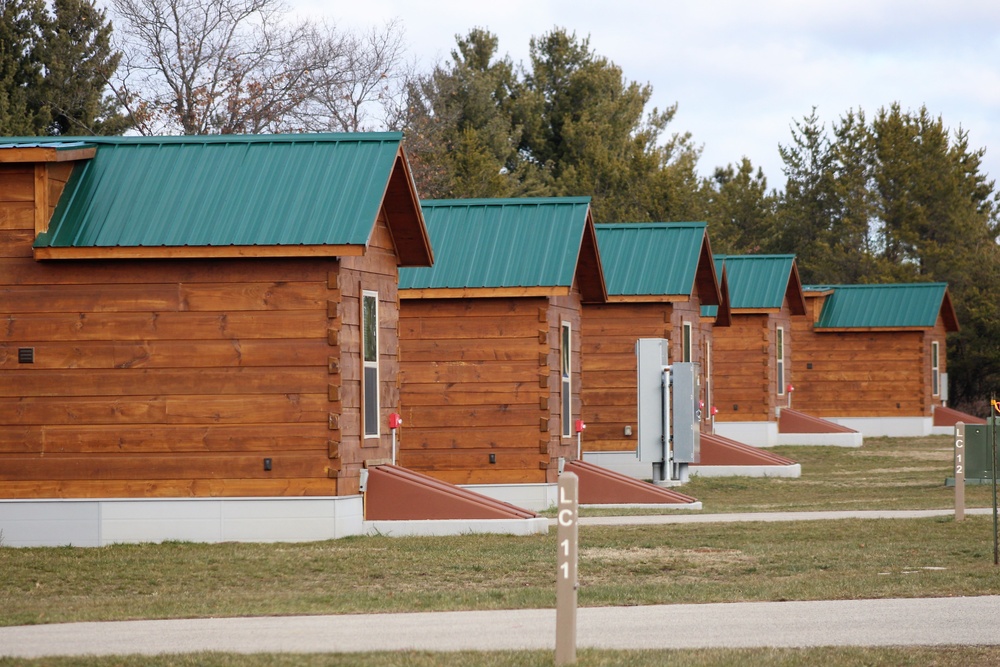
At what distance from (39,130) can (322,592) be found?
32.3m

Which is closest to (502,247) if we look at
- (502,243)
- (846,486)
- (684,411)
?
(502,243)

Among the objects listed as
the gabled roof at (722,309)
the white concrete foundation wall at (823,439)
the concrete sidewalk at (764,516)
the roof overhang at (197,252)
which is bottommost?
the concrete sidewalk at (764,516)

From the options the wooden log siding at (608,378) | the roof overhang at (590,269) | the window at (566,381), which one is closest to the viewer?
the roof overhang at (590,269)

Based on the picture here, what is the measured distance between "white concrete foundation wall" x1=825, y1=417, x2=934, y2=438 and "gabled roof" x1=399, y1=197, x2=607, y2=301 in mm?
24608

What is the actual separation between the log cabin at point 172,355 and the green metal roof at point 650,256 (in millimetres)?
12636

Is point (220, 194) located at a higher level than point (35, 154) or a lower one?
lower

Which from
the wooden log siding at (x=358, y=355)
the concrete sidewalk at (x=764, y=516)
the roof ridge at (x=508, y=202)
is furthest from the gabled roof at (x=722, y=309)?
the wooden log siding at (x=358, y=355)

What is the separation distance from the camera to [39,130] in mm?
42625

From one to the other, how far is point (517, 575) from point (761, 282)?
92.2ft

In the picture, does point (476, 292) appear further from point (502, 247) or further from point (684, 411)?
point (684, 411)

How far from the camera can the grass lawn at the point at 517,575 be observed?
39.1 ft

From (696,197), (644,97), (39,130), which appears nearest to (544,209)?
(39,130)

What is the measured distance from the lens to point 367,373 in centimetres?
1902

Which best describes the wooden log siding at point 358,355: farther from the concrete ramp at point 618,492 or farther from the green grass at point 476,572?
the concrete ramp at point 618,492
